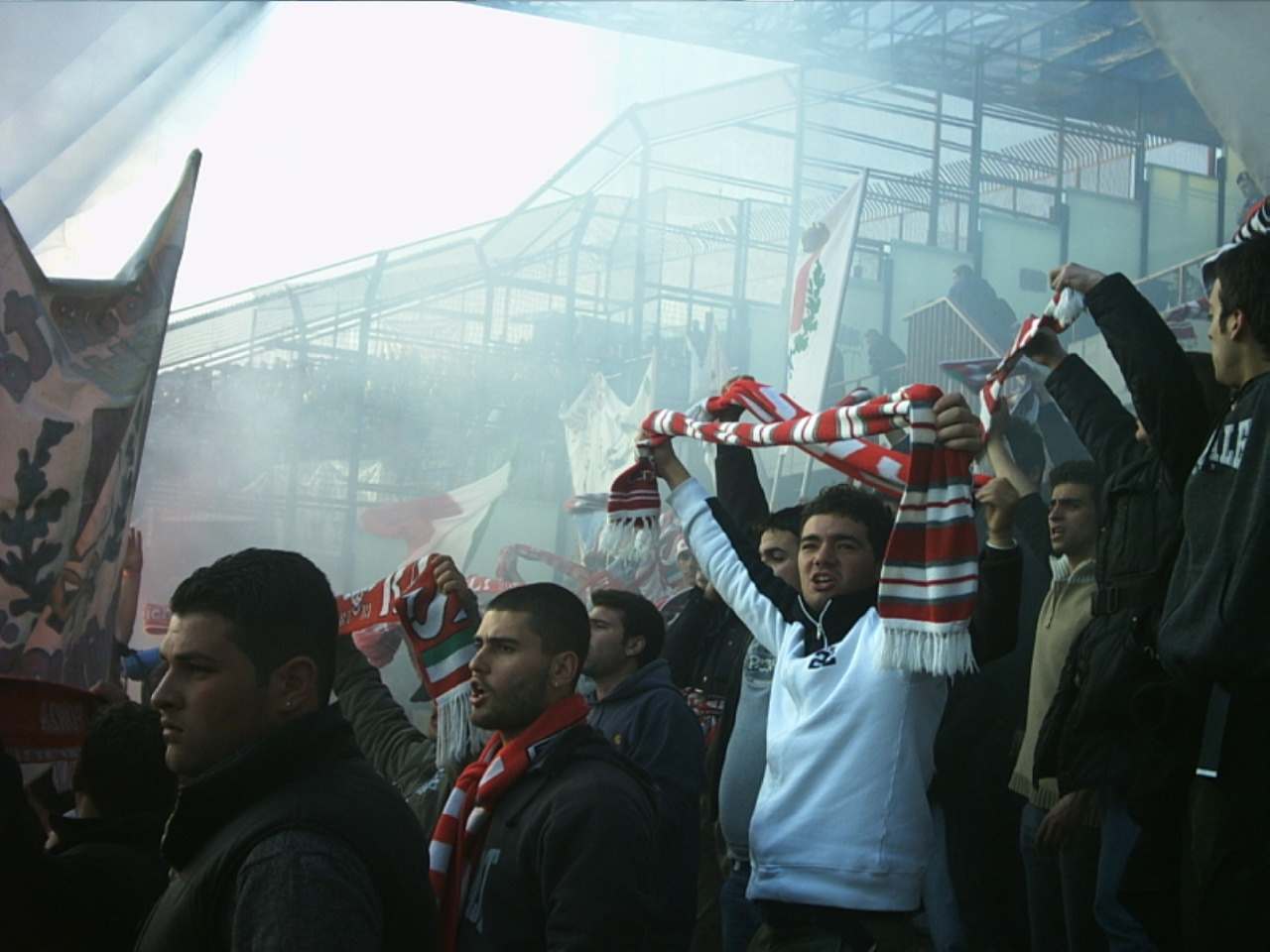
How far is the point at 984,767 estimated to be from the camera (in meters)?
4.13

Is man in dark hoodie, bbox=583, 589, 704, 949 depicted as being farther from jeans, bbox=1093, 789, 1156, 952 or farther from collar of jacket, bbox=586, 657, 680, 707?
jeans, bbox=1093, 789, 1156, 952

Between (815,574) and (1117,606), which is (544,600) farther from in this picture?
(1117,606)

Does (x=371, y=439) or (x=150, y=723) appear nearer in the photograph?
(x=150, y=723)

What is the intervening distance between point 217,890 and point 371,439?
30.9 feet

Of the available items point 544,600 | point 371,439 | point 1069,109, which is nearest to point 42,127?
point 544,600

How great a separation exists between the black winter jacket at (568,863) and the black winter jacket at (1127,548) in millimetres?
910

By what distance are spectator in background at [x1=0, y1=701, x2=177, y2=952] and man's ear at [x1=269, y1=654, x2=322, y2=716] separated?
0.49m

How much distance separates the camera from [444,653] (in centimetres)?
346

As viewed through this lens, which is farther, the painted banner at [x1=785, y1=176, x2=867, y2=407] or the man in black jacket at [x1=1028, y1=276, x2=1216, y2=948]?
the painted banner at [x1=785, y1=176, x2=867, y2=407]

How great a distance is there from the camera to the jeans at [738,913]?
140 inches

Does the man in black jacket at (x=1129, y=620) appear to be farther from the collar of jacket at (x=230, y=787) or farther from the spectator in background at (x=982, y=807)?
the collar of jacket at (x=230, y=787)

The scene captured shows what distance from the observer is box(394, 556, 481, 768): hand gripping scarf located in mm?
3303

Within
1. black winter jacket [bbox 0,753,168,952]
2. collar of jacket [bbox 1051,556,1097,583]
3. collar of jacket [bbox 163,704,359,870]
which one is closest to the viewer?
collar of jacket [bbox 163,704,359,870]

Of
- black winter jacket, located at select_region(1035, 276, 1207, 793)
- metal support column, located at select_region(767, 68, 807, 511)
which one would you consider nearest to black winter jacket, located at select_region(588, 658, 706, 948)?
black winter jacket, located at select_region(1035, 276, 1207, 793)
